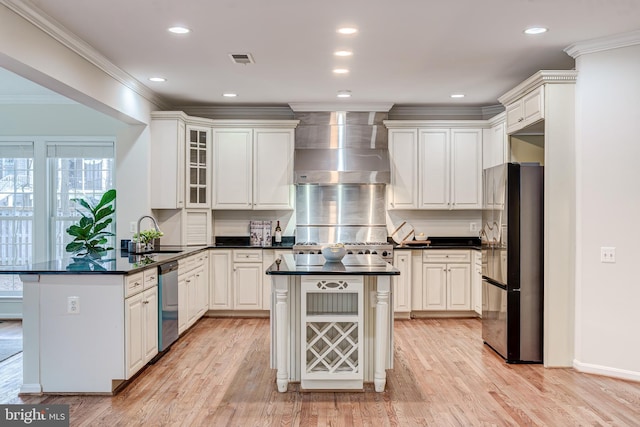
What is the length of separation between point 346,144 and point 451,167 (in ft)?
4.50

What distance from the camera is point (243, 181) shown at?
6.57 m

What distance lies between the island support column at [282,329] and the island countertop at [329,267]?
0.37ft

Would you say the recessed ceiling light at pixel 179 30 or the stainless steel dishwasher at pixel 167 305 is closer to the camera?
the recessed ceiling light at pixel 179 30

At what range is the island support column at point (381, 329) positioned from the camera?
12.0 ft

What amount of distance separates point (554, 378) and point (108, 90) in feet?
15.0

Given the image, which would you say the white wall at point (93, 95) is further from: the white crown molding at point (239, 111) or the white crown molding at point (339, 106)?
the white crown molding at point (339, 106)

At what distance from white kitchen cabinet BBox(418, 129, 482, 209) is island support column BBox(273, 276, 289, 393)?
3.38 meters

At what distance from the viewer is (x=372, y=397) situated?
3604 mm

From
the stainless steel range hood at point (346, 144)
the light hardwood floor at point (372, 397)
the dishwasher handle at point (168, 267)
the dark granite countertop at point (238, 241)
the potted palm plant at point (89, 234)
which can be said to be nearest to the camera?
the light hardwood floor at point (372, 397)

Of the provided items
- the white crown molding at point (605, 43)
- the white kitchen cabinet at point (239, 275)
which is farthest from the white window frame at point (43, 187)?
the white crown molding at point (605, 43)

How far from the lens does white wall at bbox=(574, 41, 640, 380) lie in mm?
3971

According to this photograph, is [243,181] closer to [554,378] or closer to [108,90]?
[108,90]

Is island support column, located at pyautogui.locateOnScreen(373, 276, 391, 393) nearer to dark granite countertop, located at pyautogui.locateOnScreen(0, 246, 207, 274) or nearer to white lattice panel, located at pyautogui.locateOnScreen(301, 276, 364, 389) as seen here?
white lattice panel, located at pyautogui.locateOnScreen(301, 276, 364, 389)

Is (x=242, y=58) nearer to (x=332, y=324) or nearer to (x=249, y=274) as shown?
(x=332, y=324)
